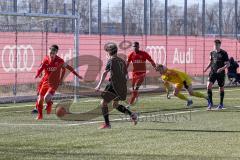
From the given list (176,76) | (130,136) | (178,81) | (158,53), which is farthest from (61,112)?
(158,53)

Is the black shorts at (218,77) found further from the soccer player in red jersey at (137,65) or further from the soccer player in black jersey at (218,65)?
the soccer player in red jersey at (137,65)

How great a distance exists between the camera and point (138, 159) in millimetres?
10672

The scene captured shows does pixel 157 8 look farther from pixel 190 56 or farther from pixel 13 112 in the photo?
pixel 13 112

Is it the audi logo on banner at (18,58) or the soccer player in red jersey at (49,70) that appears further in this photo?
the audi logo on banner at (18,58)

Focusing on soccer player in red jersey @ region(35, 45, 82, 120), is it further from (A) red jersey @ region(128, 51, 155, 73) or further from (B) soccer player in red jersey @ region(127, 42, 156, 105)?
(B) soccer player in red jersey @ region(127, 42, 156, 105)

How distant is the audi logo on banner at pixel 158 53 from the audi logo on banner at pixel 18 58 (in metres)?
8.36

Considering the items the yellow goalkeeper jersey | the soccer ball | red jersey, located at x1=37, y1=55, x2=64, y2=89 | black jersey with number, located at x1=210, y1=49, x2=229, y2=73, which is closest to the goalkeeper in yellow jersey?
the yellow goalkeeper jersey

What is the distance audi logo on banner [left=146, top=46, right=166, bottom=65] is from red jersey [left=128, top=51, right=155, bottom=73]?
12.0 metres

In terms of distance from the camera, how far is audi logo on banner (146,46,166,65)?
33.3m

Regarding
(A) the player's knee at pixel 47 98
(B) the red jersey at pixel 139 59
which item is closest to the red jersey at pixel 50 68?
(A) the player's knee at pixel 47 98

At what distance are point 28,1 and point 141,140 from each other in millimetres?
13828

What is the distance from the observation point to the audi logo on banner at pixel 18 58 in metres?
25.1

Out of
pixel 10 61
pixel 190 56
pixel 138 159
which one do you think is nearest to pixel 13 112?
pixel 10 61

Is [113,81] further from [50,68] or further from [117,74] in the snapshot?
[50,68]
